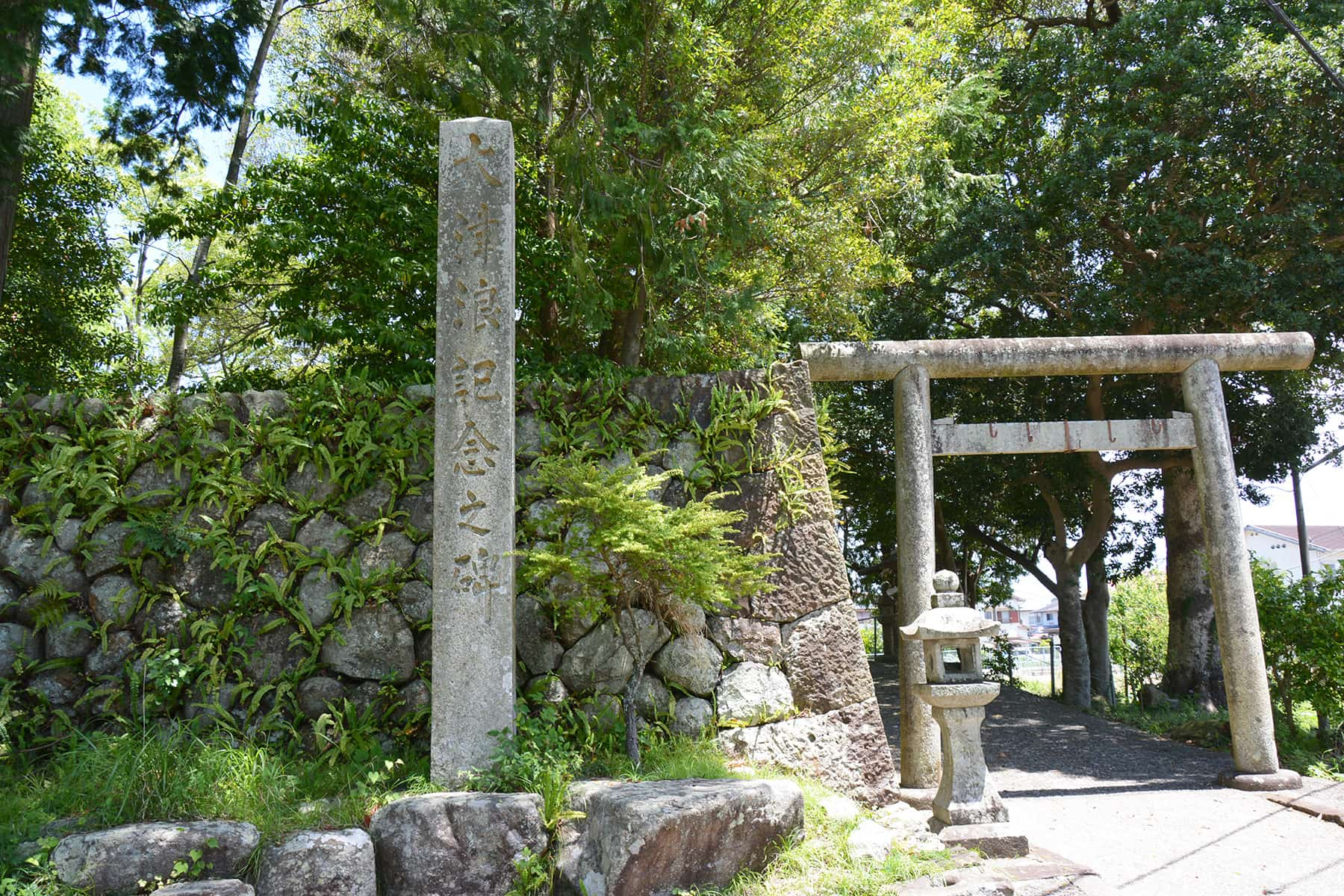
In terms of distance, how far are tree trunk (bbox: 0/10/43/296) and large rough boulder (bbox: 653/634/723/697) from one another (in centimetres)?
568

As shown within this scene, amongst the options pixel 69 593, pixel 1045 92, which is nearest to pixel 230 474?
pixel 69 593

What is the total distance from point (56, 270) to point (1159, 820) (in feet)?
38.3

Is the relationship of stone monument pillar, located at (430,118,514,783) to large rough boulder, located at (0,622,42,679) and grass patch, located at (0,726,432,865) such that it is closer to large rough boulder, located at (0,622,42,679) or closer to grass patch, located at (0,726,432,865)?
grass patch, located at (0,726,432,865)

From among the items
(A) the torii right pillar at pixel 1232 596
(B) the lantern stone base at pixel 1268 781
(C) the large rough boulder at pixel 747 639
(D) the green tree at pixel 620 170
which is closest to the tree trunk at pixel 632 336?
(D) the green tree at pixel 620 170

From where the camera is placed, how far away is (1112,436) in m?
7.79

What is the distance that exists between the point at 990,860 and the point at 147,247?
55.2 feet

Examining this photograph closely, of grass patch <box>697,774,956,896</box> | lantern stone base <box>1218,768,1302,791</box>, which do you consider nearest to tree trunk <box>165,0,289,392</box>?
grass patch <box>697,774,956,896</box>

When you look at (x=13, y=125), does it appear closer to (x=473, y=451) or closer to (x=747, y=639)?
(x=473, y=451)

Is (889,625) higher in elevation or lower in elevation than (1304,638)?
lower

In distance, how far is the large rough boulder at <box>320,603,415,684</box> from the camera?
585 centimetres

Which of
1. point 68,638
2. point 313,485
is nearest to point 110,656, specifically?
point 68,638

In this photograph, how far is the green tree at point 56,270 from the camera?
29.0 ft

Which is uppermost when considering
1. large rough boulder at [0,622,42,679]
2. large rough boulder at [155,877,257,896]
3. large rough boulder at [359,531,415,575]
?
large rough boulder at [359,531,415,575]

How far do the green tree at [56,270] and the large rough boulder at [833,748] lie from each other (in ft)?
25.2
